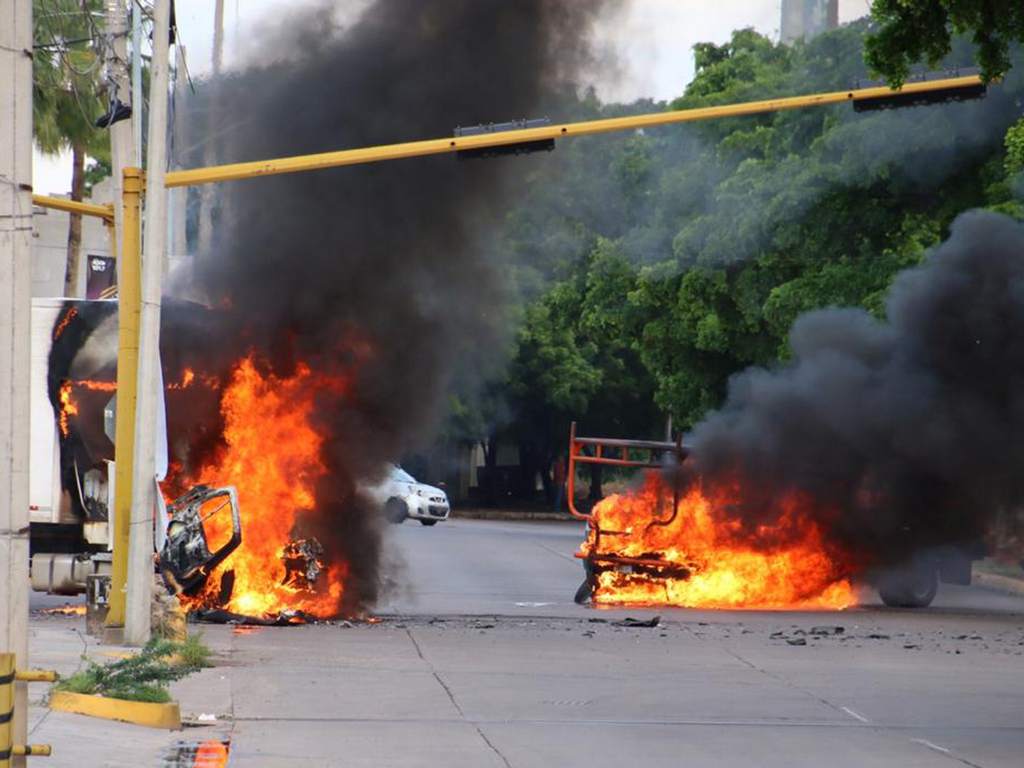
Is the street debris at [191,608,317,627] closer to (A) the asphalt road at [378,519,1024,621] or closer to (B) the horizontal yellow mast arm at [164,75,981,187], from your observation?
(A) the asphalt road at [378,519,1024,621]

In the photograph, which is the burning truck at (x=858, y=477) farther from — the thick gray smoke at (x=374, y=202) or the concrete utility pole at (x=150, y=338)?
the concrete utility pole at (x=150, y=338)

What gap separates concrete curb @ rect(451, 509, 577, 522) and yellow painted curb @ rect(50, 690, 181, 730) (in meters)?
40.1

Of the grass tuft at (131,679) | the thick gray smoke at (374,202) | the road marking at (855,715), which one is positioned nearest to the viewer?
the grass tuft at (131,679)

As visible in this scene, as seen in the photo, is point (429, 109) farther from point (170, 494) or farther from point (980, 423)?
point (980, 423)

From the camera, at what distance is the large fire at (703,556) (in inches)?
800

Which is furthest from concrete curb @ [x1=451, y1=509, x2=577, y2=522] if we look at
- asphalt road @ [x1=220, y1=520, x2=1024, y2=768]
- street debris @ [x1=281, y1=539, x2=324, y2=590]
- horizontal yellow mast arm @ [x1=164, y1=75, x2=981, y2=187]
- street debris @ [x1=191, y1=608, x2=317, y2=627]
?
horizontal yellow mast arm @ [x1=164, y1=75, x2=981, y2=187]

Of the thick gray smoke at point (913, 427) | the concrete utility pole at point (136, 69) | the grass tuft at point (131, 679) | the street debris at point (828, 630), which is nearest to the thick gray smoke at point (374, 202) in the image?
the concrete utility pole at point (136, 69)

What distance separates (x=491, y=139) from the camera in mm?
15664

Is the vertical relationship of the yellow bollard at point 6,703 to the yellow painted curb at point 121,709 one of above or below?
above

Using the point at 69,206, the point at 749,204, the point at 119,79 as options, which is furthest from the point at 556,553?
the point at 69,206

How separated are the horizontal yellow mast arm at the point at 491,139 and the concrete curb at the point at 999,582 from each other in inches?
457

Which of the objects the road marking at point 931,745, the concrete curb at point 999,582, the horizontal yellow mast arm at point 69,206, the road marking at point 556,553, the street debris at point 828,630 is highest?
the horizontal yellow mast arm at point 69,206

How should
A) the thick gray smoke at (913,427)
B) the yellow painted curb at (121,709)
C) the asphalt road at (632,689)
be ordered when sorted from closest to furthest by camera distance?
the asphalt road at (632,689) → the yellow painted curb at (121,709) → the thick gray smoke at (913,427)

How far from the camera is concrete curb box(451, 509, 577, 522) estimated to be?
5175 centimetres
